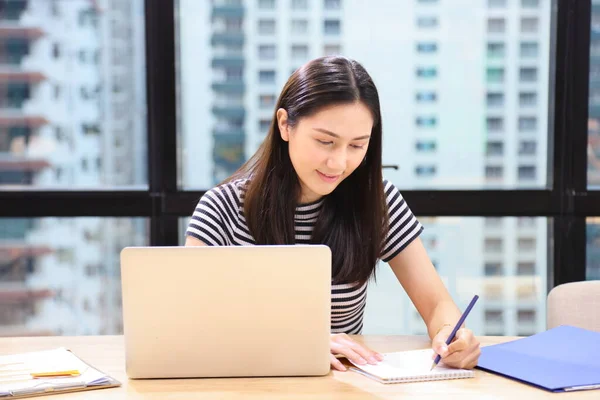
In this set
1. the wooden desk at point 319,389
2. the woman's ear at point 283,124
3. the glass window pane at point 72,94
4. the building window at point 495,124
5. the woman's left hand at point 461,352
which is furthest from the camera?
the building window at point 495,124

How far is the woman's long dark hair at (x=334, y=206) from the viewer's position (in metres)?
1.76

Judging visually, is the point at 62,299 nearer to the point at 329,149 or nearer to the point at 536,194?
the point at 329,149

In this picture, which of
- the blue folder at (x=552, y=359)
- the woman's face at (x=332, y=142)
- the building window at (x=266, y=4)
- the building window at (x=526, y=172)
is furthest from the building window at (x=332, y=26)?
the blue folder at (x=552, y=359)

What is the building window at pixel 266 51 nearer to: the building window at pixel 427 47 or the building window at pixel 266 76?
the building window at pixel 266 76

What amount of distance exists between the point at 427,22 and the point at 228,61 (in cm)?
82

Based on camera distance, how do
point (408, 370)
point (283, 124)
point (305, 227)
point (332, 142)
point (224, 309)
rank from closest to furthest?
point (224, 309) < point (408, 370) < point (332, 142) < point (283, 124) < point (305, 227)

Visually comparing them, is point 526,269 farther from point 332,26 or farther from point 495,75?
point 332,26

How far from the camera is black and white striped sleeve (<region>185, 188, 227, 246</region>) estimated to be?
174 cm

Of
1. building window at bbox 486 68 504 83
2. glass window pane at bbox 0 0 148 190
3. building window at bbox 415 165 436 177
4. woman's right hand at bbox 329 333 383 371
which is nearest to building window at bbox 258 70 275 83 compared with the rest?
glass window pane at bbox 0 0 148 190

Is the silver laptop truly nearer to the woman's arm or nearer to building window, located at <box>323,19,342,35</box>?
the woman's arm

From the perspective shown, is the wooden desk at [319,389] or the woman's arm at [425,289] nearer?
the wooden desk at [319,389]

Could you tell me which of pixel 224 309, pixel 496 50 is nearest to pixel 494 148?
pixel 496 50

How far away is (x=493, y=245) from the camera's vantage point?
9.73 feet

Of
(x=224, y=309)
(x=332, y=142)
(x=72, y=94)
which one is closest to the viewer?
(x=224, y=309)
